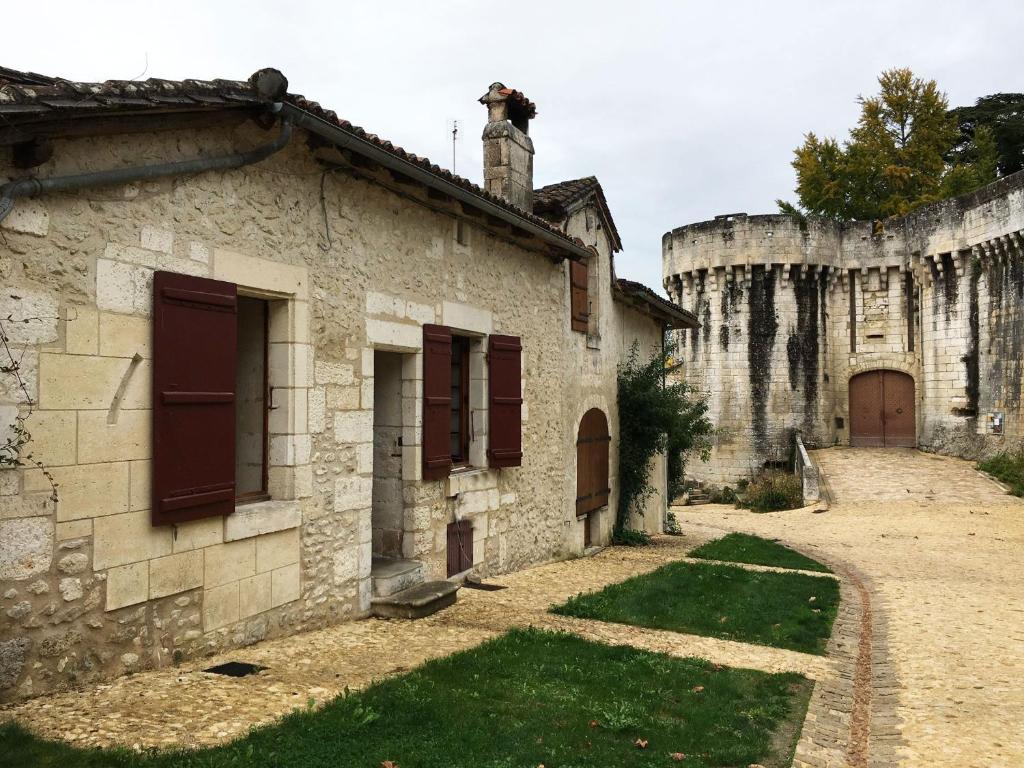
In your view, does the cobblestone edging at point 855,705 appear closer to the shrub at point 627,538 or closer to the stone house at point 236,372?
the stone house at point 236,372

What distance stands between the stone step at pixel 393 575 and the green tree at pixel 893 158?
80.1 feet

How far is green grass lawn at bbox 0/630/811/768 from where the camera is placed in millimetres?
3158

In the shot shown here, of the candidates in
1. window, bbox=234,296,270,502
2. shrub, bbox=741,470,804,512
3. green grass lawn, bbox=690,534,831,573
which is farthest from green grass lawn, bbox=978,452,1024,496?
window, bbox=234,296,270,502

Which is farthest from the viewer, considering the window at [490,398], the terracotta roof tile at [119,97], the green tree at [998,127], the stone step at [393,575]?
the green tree at [998,127]

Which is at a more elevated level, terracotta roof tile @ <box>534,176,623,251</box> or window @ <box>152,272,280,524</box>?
terracotta roof tile @ <box>534,176,623,251</box>

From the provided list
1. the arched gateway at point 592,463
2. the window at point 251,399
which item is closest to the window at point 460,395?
the arched gateway at point 592,463

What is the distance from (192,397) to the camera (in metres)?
4.41

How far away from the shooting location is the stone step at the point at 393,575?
20.1 ft

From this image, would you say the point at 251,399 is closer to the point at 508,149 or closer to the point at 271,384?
the point at 271,384

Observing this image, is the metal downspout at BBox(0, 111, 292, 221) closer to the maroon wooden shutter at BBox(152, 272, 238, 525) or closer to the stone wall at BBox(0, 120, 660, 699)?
the stone wall at BBox(0, 120, 660, 699)

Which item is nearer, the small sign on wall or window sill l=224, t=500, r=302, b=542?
window sill l=224, t=500, r=302, b=542

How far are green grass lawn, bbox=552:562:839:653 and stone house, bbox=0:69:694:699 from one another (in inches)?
55.4

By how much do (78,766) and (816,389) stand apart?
22800 millimetres

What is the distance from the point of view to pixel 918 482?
17562 mm
